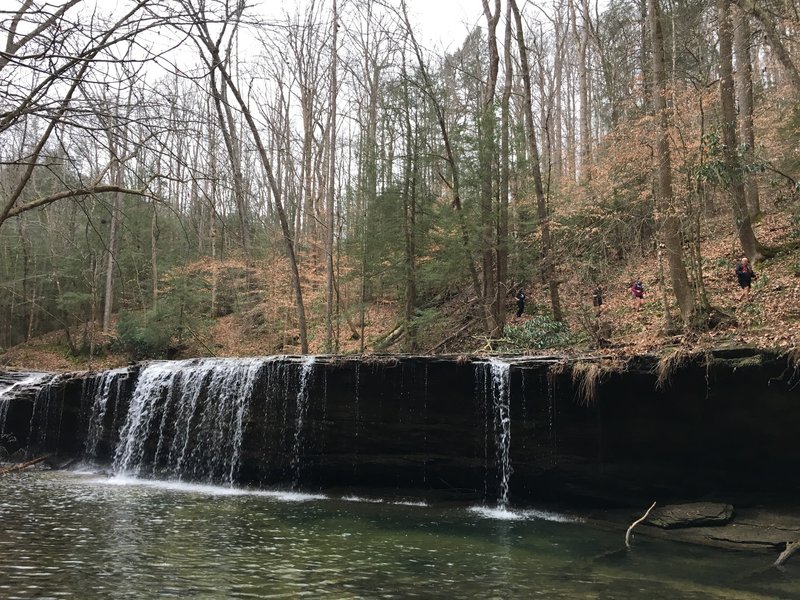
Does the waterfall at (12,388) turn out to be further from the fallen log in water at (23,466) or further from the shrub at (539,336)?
the shrub at (539,336)

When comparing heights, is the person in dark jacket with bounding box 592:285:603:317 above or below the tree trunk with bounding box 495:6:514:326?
below

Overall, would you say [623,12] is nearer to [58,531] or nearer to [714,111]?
[714,111]

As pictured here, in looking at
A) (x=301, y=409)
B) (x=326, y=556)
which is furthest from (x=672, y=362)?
(x=301, y=409)

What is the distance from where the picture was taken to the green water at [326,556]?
214 inches

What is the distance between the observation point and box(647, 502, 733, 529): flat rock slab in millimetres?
8639

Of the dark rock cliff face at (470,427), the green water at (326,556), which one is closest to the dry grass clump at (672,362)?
the dark rock cliff face at (470,427)

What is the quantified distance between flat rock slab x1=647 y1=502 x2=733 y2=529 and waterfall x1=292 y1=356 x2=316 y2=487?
6.86m

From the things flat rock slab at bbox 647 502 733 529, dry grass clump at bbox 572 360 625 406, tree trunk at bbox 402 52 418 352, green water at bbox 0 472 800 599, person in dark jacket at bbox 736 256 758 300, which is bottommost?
green water at bbox 0 472 800 599

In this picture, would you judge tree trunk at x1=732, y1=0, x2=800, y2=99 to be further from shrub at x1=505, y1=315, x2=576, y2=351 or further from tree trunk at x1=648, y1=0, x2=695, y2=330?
shrub at x1=505, y1=315, x2=576, y2=351

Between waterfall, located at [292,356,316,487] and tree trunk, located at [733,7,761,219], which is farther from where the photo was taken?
tree trunk, located at [733,7,761,219]

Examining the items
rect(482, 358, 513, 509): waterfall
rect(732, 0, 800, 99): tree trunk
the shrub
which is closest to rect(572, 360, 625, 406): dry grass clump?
rect(482, 358, 513, 509): waterfall

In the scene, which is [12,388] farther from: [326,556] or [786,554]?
[786,554]

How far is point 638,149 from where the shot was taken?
14.5 m

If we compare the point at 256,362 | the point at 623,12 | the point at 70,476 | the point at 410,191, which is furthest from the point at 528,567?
the point at 623,12
